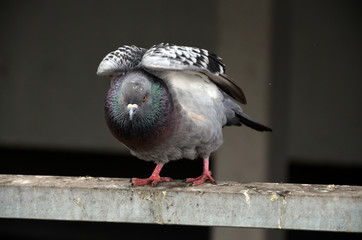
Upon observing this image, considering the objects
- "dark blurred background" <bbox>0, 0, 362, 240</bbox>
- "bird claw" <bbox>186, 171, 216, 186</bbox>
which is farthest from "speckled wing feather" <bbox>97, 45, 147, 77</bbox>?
"dark blurred background" <bbox>0, 0, 362, 240</bbox>

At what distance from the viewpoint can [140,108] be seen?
3838 mm

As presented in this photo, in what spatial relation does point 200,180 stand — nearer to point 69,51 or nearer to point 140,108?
point 140,108

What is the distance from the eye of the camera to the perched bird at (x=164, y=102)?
381 centimetres

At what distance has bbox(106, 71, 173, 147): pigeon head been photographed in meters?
3.80

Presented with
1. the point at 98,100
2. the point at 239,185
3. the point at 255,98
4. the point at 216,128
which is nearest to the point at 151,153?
the point at 216,128

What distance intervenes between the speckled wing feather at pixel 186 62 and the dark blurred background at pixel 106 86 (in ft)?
14.5

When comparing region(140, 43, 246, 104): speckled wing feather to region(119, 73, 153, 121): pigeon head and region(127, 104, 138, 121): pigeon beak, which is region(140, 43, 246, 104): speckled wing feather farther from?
region(127, 104, 138, 121): pigeon beak

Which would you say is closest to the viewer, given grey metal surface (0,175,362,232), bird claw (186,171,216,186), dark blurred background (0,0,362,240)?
grey metal surface (0,175,362,232)

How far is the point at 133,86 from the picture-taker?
3756mm

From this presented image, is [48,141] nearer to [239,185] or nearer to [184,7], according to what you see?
[184,7]

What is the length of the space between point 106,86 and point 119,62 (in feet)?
23.8

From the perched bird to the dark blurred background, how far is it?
4.57 metres

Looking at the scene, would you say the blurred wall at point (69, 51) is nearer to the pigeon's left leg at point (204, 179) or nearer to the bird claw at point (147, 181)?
the pigeon's left leg at point (204, 179)

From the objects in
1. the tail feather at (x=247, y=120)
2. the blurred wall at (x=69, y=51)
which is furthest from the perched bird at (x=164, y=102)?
the blurred wall at (x=69, y=51)
